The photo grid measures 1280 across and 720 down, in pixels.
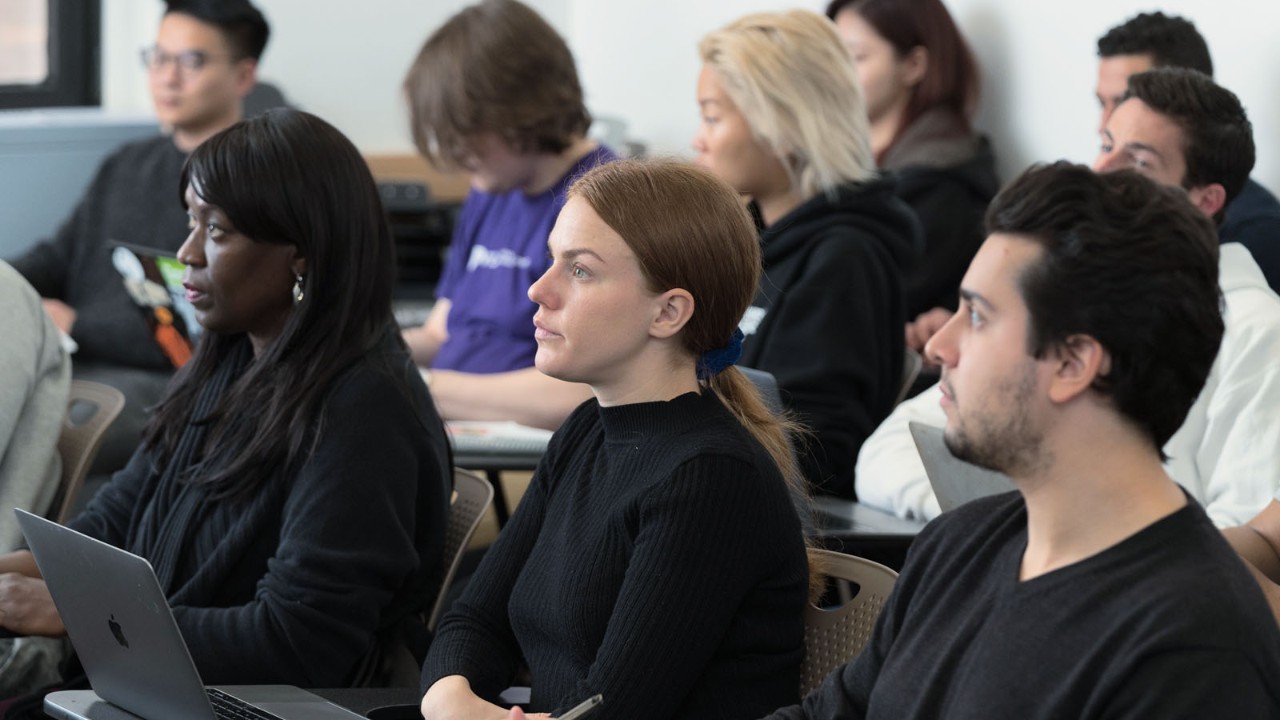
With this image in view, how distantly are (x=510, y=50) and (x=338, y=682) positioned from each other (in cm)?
155

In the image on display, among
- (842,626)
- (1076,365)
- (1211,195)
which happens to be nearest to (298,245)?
(842,626)

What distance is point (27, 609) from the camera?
1918 millimetres

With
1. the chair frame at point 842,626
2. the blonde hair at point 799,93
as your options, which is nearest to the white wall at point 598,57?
the blonde hair at point 799,93

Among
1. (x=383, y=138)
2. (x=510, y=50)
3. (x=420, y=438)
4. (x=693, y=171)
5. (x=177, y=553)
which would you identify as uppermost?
(x=693, y=171)

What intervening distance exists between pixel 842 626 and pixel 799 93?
1306 millimetres

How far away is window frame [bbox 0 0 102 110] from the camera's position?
501 centimetres

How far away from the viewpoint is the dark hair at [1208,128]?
214cm

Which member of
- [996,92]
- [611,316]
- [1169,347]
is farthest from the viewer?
[996,92]

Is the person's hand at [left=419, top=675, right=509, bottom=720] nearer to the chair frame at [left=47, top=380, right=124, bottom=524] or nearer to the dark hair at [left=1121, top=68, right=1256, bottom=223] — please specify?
the chair frame at [left=47, top=380, right=124, bottom=524]

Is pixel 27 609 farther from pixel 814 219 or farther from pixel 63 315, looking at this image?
pixel 63 315

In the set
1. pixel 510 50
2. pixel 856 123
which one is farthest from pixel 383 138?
pixel 856 123

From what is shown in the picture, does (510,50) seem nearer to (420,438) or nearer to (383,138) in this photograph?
(420,438)

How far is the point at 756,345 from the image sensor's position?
2604 mm

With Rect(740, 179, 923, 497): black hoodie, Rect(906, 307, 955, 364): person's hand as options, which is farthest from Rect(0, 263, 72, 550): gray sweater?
Rect(906, 307, 955, 364): person's hand
